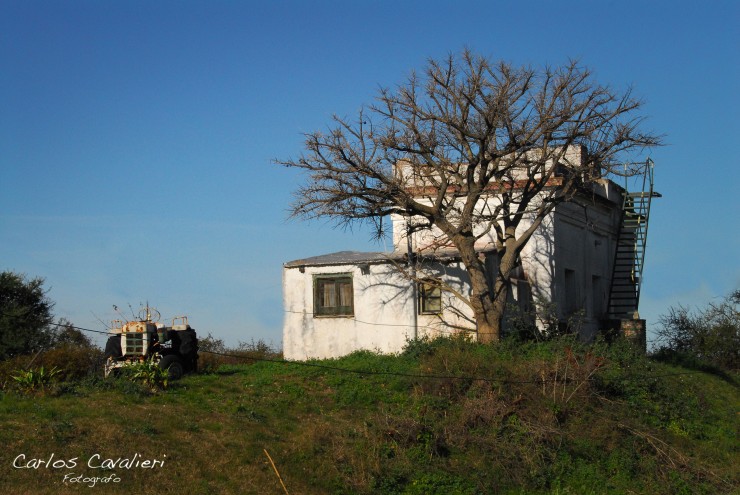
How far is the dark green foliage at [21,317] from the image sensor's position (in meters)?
34.0

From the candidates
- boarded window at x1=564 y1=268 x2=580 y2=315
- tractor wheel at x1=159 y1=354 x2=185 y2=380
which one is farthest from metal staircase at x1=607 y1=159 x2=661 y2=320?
tractor wheel at x1=159 y1=354 x2=185 y2=380

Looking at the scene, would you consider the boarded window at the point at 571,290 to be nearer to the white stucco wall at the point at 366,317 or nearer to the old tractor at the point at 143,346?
the white stucco wall at the point at 366,317

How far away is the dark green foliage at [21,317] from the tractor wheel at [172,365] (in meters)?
13.1

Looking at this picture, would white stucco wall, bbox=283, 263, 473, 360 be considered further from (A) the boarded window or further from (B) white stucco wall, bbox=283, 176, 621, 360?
(A) the boarded window

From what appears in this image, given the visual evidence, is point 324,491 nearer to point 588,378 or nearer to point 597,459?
point 597,459

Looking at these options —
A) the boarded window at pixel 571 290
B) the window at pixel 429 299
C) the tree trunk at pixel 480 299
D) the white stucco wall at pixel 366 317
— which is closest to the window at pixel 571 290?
the boarded window at pixel 571 290

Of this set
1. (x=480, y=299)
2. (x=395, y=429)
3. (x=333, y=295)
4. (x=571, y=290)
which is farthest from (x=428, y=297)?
(x=395, y=429)

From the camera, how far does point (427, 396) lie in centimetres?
2112

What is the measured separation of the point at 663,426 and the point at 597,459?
3.67 meters

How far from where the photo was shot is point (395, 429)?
1878cm

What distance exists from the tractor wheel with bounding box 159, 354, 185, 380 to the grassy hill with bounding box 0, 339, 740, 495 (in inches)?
17.5

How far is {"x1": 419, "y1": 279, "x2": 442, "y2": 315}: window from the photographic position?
27547mm

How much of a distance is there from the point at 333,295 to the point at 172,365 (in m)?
7.36

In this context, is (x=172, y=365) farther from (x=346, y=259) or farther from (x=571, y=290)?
(x=571, y=290)
